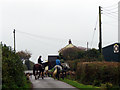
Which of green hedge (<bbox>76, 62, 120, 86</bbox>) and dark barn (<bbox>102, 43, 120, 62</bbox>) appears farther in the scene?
dark barn (<bbox>102, 43, 120, 62</bbox>)

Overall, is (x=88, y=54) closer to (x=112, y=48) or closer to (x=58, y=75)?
(x=112, y=48)

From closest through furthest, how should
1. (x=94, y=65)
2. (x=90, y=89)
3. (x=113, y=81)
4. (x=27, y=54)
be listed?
(x=90, y=89) < (x=113, y=81) < (x=94, y=65) < (x=27, y=54)

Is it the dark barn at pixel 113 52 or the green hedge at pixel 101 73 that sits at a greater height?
the dark barn at pixel 113 52

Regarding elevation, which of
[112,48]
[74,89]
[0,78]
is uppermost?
[112,48]

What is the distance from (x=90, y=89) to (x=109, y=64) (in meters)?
3.37

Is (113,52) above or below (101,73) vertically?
above

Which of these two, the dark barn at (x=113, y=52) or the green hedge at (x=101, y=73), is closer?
the green hedge at (x=101, y=73)

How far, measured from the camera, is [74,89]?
16.3m

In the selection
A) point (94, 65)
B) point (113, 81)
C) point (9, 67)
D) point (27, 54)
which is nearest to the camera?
point (9, 67)

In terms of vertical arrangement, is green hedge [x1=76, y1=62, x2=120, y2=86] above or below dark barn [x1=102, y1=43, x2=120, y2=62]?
below

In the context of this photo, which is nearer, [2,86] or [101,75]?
[2,86]

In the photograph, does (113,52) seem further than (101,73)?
Yes

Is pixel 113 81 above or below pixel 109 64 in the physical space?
below

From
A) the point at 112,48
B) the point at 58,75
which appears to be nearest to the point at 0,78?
the point at 58,75
